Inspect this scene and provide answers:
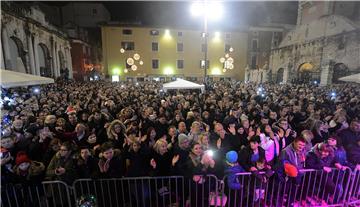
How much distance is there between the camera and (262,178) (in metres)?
4.29

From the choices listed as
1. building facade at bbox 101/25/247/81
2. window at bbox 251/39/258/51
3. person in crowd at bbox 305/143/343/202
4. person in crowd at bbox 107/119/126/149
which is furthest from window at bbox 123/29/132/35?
person in crowd at bbox 305/143/343/202

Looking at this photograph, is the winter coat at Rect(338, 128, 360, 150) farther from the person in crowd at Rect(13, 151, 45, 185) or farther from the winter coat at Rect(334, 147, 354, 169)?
the person in crowd at Rect(13, 151, 45, 185)

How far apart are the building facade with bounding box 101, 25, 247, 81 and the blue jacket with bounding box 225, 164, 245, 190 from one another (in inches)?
1468

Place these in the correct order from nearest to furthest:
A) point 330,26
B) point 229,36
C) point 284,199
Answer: point 284,199 < point 330,26 < point 229,36

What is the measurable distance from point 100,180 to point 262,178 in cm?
297

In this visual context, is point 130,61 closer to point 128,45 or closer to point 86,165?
point 128,45

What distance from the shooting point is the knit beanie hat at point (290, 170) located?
13.9ft

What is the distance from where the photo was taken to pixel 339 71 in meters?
26.6

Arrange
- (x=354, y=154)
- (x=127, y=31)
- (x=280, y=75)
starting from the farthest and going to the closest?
(x=127, y=31), (x=280, y=75), (x=354, y=154)

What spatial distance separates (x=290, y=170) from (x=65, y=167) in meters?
4.09

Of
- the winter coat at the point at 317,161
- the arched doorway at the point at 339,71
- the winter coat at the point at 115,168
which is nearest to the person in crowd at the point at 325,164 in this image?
the winter coat at the point at 317,161

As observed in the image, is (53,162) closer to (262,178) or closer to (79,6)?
(262,178)

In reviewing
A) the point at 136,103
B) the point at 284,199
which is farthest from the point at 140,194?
the point at 136,103

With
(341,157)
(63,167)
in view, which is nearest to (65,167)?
(63,167)
